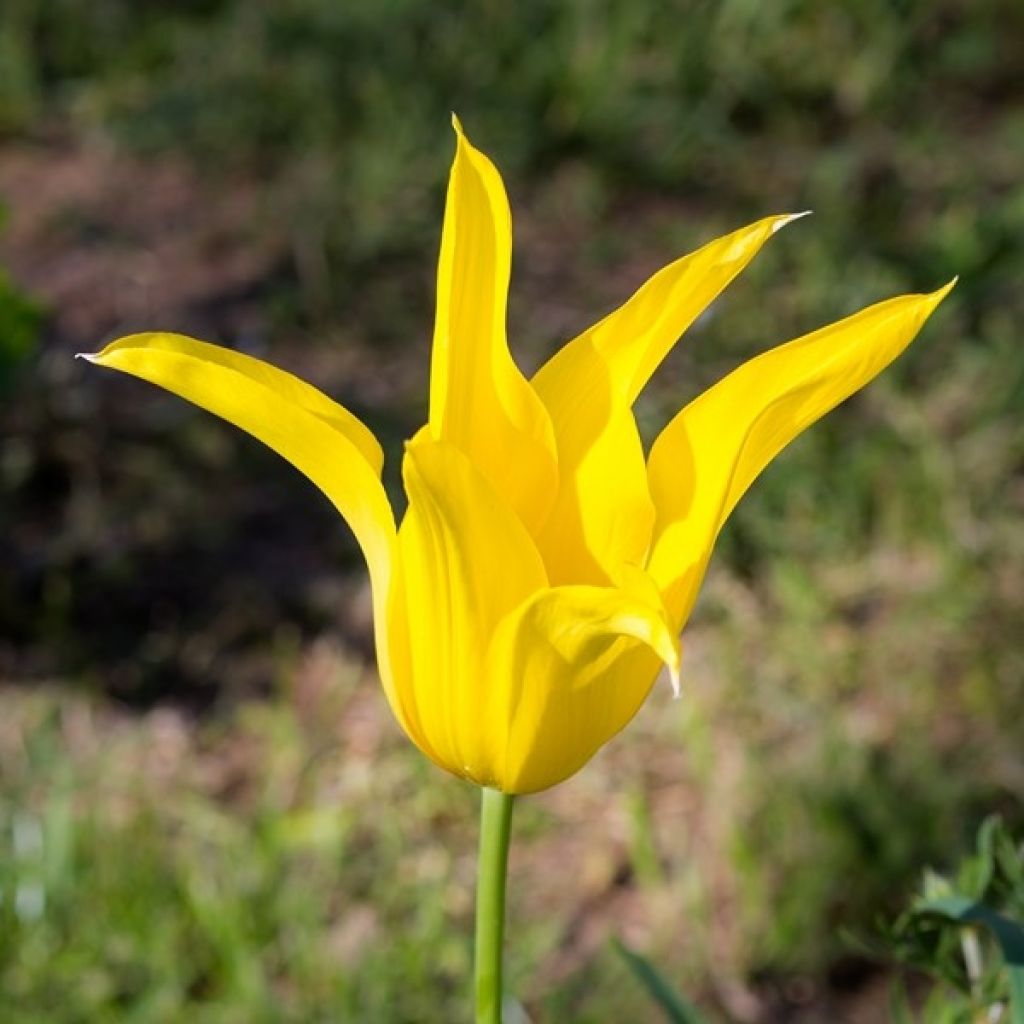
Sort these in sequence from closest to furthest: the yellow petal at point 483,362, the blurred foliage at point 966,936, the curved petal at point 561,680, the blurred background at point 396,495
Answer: the curved petal at point 561,680
the yellow petal at point 483,362
the blurred foliage at point 966,936
the blurred background at point 396,495

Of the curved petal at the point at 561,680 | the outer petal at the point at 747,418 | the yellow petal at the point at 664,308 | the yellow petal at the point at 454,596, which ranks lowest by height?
the curved petal at the point at 561,680

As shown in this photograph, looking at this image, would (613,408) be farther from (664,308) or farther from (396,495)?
(396,495)

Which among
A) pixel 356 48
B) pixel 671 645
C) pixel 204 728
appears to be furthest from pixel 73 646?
pixel 671 645

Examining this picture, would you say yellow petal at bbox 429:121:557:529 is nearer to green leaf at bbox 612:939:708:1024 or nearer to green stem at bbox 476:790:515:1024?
green stem at bbox 476:790:515:1024

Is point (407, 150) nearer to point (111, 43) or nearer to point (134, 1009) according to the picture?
point (111, 43)

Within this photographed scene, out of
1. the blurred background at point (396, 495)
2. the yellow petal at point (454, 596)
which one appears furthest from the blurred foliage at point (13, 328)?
the yellow petal at point (454, 596)

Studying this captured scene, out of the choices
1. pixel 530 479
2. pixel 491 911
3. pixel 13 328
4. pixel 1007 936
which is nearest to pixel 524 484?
pixel 530 479

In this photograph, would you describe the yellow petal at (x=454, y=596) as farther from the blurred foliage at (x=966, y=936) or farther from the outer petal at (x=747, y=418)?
the blurred foliage at (x=966, y=936)
